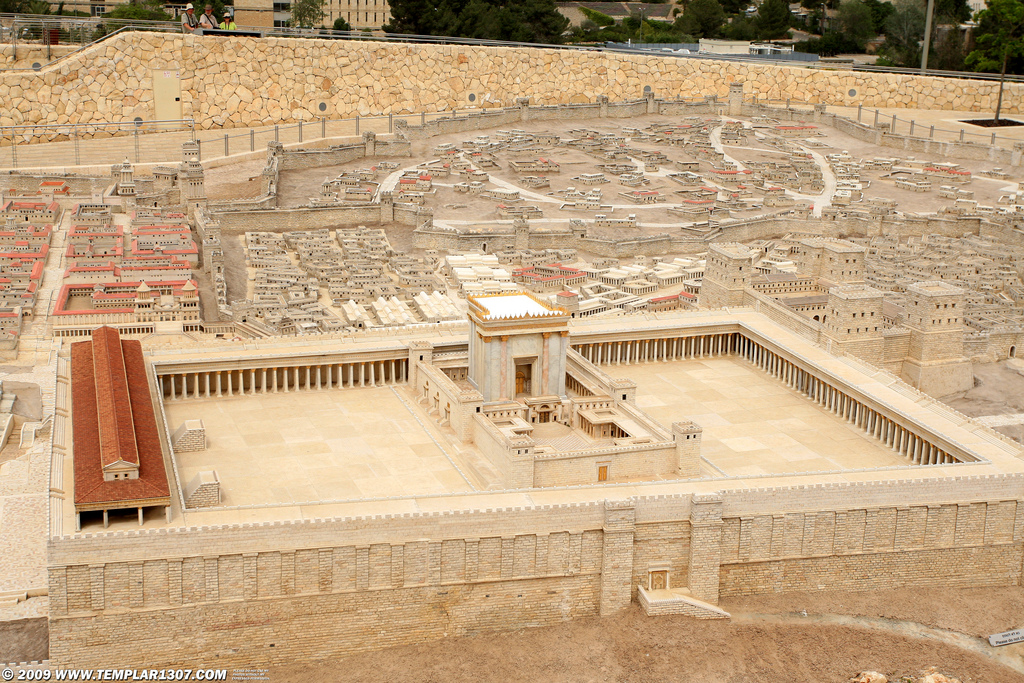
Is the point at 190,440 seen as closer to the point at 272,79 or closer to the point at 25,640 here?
the point at 25,640

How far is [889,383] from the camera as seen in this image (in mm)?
81938

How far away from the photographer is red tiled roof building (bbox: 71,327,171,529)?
2400 inches

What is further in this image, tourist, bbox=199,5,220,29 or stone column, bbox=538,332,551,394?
tourist, bbox=199,5,220,29

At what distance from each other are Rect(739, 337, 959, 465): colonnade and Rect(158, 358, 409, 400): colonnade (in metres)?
23.8

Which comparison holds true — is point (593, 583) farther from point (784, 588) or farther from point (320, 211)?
point (320, 211)

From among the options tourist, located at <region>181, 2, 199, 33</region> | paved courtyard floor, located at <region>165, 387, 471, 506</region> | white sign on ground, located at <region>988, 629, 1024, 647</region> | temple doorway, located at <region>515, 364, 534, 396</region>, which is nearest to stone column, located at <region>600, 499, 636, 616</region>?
paved courtyard floor, located at <region>165, 387, 471, 506</region>

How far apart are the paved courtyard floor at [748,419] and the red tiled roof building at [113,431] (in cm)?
2919

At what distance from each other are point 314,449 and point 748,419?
2567 cm

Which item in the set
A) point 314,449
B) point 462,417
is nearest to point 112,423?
point 314,449

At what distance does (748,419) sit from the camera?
80.8 metres

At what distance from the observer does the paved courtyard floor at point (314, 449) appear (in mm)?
68812

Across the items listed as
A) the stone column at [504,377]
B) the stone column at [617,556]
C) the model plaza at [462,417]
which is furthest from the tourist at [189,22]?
the stone column at [617,556]

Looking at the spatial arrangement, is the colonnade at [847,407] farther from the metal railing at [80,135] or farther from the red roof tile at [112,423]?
the metal railing at [80,135]

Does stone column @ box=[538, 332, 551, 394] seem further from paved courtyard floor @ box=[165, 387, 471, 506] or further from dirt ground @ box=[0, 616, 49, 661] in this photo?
dirt ground @ box=[0, 616, 49, 661]
